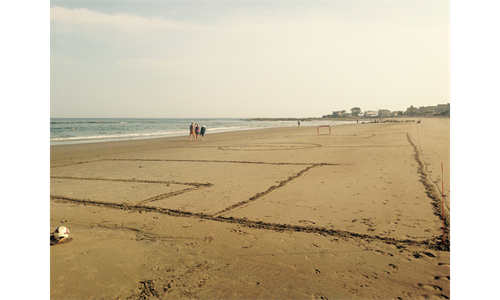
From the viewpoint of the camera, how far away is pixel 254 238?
15.1 feet

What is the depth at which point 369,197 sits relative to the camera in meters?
6.61

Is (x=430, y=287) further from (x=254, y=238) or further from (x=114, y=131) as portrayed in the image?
(x=114, y=131)

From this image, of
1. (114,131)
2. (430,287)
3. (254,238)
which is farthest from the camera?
(114,131)

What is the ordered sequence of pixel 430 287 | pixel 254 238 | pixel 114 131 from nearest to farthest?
pixel 430 287 < pixel 254 238 < pixel 114 131

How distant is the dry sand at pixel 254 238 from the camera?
3.34m

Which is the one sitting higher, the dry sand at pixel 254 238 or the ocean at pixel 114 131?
the ocean at pixel 114 131

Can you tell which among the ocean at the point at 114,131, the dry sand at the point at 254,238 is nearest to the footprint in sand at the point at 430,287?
the dry sand at the point at 254,238

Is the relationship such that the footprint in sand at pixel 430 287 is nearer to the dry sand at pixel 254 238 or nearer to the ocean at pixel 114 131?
the dry sand at pixel 254 238

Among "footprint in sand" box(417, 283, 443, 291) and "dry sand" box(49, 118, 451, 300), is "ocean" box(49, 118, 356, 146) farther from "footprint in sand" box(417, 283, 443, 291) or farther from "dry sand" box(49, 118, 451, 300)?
"footprint in sand" box(417, 283, 443, 291)

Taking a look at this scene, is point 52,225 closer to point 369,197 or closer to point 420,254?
point 420,254

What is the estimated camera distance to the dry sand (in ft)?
11.0

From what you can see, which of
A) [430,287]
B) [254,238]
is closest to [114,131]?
[254,238]
